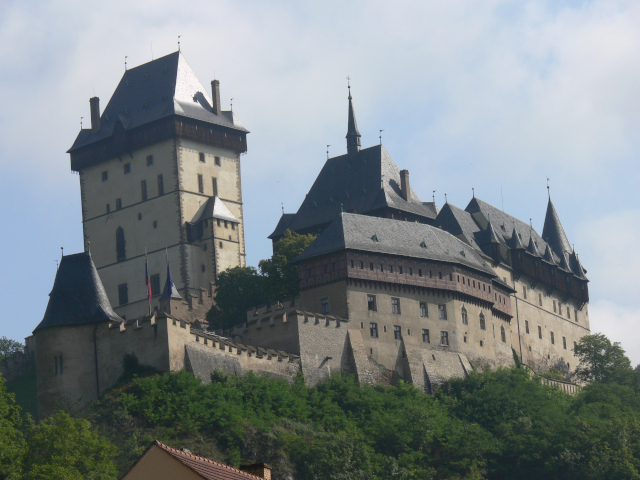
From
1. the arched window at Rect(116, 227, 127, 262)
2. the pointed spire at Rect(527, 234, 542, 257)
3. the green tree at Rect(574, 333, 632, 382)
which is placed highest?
the arched window at Rect(116, 227, 127, 262)

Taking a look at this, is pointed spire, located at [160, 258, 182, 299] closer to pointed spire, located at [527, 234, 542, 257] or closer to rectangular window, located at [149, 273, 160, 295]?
rectangular window, located at [149, 273, 160, 295]

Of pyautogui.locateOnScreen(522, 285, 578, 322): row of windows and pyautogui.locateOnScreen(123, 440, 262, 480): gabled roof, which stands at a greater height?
pyautogui.locateOnScreen(522, 285, 578, 322): row of windows

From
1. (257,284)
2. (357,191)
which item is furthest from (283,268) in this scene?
(357,191)

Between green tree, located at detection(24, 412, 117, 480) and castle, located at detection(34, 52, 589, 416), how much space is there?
10.4 m

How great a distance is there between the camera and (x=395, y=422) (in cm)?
6781

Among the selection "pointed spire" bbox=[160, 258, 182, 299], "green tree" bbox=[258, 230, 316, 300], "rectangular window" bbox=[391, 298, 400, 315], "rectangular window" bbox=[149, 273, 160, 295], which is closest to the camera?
"rectangular window" bbox=[391, 298, 400, 315]

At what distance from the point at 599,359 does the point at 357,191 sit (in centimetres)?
1794

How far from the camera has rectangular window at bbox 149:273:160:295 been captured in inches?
3590

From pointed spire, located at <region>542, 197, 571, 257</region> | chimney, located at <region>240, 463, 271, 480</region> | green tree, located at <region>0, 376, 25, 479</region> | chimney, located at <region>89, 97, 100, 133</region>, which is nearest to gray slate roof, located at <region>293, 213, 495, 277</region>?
pointed spire, located at <region>542, 197, 571, 257</region>

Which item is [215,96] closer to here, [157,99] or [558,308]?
[157,99]

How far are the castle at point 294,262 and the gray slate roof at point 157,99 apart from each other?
0.14m

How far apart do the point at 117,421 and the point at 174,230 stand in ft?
105

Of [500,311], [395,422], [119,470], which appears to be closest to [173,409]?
[119,470]

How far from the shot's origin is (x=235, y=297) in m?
85.8
